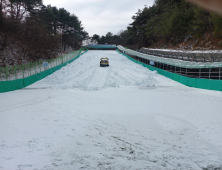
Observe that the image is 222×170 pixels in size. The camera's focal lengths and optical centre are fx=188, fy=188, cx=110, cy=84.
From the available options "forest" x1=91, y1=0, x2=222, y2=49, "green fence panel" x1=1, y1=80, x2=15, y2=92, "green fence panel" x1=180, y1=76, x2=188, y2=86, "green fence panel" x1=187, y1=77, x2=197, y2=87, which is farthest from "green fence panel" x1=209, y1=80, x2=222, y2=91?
"green fence panel" x1=1, y1=80, x2=15, y2=92

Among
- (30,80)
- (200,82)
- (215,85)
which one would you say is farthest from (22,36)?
(215,85)

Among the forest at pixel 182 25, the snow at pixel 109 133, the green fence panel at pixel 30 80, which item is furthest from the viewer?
the forest at pixel 182 25

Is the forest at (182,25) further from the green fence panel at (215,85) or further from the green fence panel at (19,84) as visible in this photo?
the green fence panel at (19,84)

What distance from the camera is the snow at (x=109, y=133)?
6348 millimetres

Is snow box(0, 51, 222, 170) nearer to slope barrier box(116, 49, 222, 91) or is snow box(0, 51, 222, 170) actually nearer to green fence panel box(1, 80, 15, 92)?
green fence panel box(1, 80, 15, 92)

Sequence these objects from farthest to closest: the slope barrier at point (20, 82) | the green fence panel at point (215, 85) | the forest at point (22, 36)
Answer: the forest at point (22, 36), the green fence panel at point (215, 85), the slope barrier at point (20, 82)

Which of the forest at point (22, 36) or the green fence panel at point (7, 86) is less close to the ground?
the forest at point (22, 36)

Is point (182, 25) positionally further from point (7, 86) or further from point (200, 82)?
point (7, 86)

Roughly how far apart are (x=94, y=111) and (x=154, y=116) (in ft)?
13.2

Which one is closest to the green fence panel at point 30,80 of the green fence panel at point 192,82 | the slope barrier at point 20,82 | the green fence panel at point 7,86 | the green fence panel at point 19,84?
the slope barrier at point 20,82

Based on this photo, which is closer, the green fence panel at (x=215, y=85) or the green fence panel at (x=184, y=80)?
the green fence panel at (x=215, y=85)

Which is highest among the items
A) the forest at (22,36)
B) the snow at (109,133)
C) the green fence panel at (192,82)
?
the forest at (22,36)

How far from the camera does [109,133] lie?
9055 millimetres

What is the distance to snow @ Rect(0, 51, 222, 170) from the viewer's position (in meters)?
6.35
